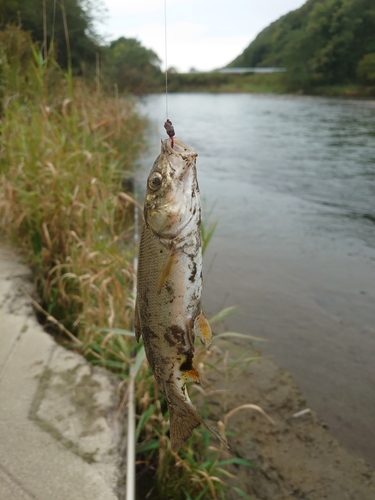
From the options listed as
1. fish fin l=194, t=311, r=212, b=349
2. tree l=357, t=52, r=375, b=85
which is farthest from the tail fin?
tree l=357, t=52, r=375, b=85

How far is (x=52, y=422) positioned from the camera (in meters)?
2.75

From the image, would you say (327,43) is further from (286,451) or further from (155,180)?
(155,180)

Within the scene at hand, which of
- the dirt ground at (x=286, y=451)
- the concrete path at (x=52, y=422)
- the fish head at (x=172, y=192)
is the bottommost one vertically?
the dirt ground at (x=286, y=451)

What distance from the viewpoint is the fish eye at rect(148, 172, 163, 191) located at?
1.50 meters

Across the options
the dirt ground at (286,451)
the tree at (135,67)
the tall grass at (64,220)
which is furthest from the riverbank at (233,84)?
the dirt ground at (286,451)


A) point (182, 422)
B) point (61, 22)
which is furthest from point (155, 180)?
point (61, 22)

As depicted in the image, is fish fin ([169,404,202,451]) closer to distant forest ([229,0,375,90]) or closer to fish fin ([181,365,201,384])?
fish fin ([181,365,201,384])

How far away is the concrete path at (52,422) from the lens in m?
2.38

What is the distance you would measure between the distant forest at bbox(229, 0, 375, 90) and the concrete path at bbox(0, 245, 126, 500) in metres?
36.2

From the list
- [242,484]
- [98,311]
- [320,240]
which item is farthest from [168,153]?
[320,240]

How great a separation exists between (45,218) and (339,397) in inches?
130

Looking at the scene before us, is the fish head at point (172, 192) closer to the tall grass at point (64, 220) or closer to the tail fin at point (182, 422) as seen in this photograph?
the tail fin at point (182, 422)

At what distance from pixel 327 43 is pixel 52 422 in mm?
48014

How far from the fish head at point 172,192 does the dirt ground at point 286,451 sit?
232cm
